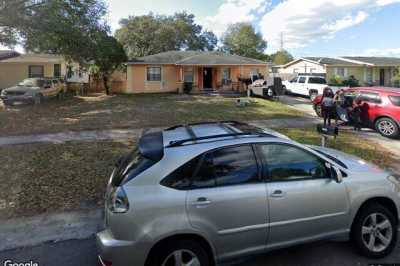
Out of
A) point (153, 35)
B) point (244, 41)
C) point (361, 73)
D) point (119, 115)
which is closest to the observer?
point (119, 115)

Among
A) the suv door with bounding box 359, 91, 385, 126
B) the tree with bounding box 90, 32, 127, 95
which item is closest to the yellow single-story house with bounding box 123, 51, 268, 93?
→ the tree with bounding box 90, 32, 127, 95

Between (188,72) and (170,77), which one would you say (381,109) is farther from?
(170,77)

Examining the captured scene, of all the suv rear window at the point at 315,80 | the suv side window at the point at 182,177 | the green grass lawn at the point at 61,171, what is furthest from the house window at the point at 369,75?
the suv side window at the point at 182,177

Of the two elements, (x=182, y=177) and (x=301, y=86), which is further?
(x=301, y=86)

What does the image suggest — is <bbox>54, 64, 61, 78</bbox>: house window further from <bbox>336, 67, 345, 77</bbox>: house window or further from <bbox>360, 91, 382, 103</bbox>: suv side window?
<bbox>336, 67, 345, 77</bbox>: house window

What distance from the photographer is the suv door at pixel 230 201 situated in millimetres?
3098

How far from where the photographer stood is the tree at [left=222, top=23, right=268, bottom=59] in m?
52.9

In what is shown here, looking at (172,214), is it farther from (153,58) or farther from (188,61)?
(153,58)

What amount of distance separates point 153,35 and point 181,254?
43828 millimetres

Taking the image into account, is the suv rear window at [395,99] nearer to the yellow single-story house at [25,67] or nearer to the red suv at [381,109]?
the red suv at [381,109]

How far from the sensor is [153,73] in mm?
26000

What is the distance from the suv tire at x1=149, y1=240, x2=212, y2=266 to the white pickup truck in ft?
68.0

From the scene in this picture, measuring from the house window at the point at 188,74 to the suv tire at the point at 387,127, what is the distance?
57.3ft

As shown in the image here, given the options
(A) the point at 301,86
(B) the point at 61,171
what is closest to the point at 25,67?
(A) the point at 301,86
